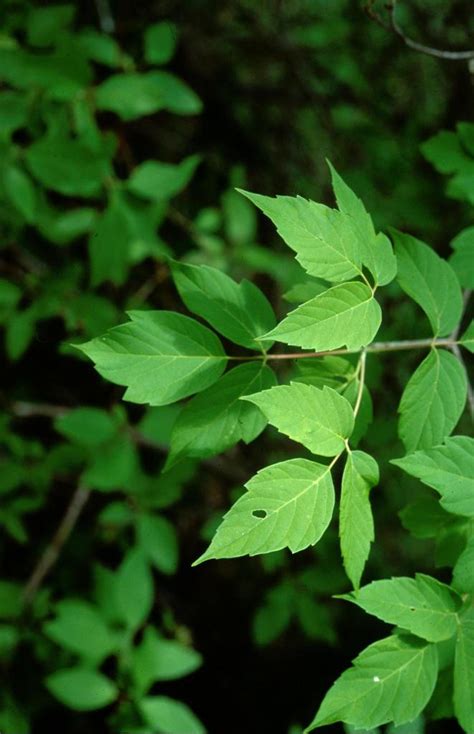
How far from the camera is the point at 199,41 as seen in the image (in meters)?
3.05

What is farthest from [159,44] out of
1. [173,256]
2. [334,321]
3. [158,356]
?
[334,321]

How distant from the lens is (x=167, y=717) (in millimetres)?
2314

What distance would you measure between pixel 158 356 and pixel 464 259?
0.75 metres

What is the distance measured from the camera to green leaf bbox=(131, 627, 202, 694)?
2361 mm

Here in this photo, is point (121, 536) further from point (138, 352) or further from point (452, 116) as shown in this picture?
point (452, 116)

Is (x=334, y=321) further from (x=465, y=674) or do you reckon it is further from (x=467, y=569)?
(x=465, y=674)

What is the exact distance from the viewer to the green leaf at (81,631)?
7.80 feet

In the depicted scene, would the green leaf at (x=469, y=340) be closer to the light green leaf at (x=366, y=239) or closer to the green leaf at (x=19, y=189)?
the light green leaf at (x=366, y=239)

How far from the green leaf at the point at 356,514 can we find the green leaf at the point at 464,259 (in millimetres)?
596

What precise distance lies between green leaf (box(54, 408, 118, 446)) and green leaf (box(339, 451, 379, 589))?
1.47m

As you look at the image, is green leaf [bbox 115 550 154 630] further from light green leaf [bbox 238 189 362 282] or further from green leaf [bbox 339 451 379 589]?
light green leaf [bbox 238 189 362 282]

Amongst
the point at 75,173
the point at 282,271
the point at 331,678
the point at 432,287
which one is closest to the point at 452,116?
the point at 282,271

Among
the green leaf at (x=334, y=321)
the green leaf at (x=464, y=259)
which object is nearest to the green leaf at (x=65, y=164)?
the green leaf at (x=464, y=259)

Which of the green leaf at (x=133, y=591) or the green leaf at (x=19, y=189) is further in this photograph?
the green leaf at (x=133, y=591)
